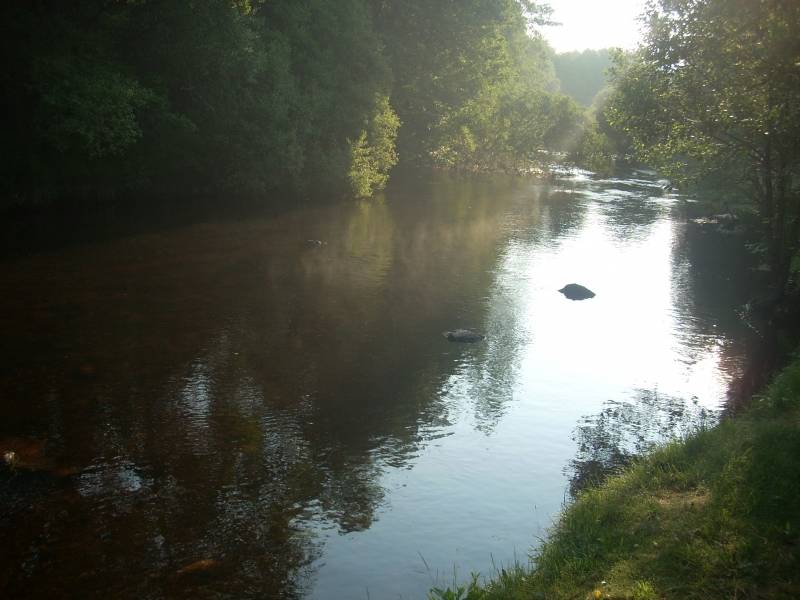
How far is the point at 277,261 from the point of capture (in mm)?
30672

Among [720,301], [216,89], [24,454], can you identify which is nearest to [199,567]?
[24,454]

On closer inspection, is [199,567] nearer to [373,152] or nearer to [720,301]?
[720,301]

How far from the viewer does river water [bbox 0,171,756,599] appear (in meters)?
10.8

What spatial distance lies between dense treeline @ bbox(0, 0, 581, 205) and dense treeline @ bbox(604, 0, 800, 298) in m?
19.1

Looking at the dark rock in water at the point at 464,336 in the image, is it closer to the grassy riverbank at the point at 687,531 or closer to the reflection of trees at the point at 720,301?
the reflection of trees at the point at 720,301

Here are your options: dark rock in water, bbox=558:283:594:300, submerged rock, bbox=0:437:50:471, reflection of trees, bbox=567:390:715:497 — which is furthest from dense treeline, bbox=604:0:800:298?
submerged rock, bbox=0:437:50:471

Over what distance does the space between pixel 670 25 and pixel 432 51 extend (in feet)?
125

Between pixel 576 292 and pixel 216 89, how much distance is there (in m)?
21.1

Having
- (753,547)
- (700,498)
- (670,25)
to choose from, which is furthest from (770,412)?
(670,25)

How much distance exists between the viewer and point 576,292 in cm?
2866

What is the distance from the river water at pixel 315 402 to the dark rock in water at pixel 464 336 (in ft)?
1.14

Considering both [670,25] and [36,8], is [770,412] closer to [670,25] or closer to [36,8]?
[670,25]

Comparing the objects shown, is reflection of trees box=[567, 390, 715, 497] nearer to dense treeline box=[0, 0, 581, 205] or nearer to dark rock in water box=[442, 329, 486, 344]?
dark rock in water box=[442, 329, 486, 344]

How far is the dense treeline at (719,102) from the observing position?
2070cm
